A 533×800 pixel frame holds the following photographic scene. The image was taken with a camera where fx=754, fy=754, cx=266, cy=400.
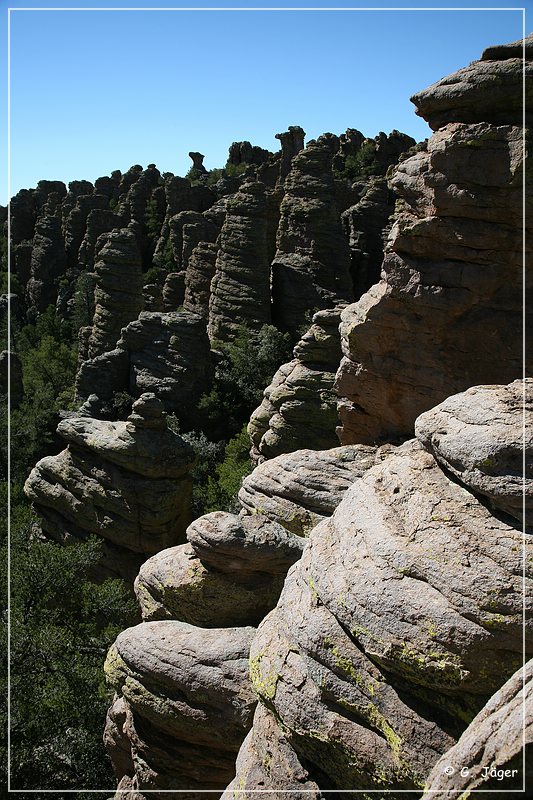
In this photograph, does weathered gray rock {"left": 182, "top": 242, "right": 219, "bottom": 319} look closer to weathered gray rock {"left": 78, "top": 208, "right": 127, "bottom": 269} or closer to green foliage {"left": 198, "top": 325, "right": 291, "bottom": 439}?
green foliage {"left": 198, "top": 325, "right": 291, "bottom": 439}

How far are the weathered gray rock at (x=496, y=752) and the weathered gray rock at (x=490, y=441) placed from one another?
1.46 meters

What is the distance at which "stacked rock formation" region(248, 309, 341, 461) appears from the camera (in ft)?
68.4

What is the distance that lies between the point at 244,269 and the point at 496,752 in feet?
104

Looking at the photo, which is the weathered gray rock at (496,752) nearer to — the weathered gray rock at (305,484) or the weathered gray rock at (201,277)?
the weathered gray rock at (305,484)

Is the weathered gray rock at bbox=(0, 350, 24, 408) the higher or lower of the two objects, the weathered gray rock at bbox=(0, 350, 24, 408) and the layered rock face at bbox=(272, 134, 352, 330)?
the lower

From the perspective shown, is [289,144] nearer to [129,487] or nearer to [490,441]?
[129,487]

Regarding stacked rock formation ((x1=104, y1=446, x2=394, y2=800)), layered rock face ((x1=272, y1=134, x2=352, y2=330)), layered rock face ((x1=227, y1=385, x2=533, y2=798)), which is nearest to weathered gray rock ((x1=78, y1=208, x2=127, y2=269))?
layered rock face ((x1=272, y1=134, x2=352, y2=330))

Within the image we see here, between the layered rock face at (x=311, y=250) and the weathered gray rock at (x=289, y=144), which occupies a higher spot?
the weathered gray rock at (x=289, y=144)

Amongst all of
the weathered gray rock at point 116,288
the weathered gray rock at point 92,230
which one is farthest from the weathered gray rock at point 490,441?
the weathered gray rock at point 92,230

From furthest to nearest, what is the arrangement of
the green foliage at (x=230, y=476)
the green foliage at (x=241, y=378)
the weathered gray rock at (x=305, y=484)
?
the green foliage at (x=241, y=378) < the green foliage at (x=230, y=476) < the weathered gray rock at (x=305, y=484)

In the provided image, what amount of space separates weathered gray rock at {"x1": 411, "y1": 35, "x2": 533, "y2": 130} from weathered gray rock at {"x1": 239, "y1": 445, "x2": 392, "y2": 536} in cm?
593

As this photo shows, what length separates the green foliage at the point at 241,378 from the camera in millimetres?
30984

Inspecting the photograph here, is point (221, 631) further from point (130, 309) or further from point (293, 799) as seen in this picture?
point (130, 309)

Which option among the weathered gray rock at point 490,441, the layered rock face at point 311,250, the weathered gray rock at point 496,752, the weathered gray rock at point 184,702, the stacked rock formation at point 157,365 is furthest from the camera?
the layered rock face at point 311,250
